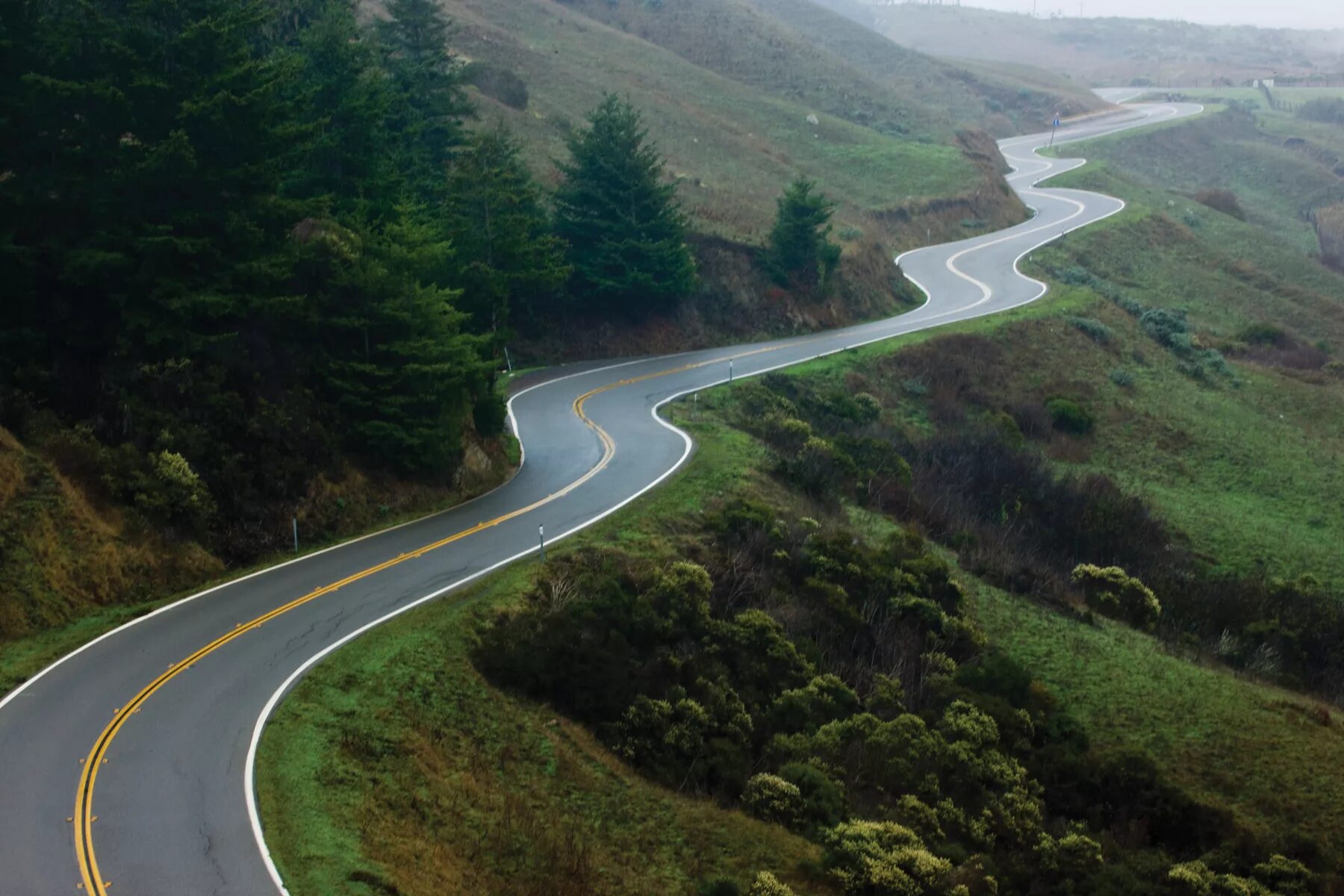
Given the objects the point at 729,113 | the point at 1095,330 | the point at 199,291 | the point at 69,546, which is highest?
the point at 729,113

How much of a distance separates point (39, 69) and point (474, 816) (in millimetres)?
16905

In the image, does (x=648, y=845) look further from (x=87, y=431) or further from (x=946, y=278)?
(x=946, y=278)

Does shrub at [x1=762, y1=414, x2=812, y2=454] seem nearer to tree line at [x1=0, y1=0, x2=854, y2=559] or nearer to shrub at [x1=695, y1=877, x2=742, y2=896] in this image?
tree line at [x1=0, y1=0, x2=854, y2=559]

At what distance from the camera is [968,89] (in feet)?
408

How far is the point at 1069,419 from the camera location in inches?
1591

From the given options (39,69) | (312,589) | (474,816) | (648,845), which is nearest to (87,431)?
(312,589)

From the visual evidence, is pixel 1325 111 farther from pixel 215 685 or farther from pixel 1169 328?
pixel 215 685

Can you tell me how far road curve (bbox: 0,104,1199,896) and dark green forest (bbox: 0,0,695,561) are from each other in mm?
2289

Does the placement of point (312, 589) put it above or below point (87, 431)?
below

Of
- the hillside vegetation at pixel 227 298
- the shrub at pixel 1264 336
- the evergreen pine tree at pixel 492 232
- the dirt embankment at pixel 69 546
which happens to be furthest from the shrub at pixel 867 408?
the shrub at pixel 1264 336

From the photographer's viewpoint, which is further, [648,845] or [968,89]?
[968,89]

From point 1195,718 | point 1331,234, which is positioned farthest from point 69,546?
point 1331,234

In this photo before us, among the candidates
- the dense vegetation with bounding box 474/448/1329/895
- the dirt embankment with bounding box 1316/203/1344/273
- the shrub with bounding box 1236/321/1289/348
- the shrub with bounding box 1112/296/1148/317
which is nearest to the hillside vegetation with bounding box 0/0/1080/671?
the dense vegetation with bounding box 474/448/1329/895

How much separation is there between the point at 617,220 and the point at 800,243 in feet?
29.5
